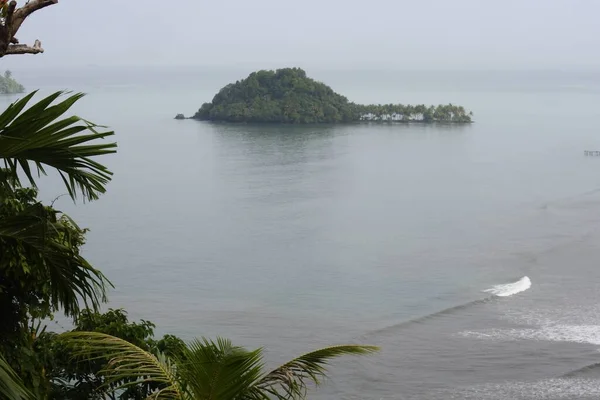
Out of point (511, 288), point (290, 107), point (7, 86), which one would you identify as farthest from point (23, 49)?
point (7, 86)

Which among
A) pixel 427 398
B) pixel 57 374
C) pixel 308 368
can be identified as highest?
pixel 308 368

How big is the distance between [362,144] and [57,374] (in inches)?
2426

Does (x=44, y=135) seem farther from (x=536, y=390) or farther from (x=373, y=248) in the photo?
(x=373, y=248)

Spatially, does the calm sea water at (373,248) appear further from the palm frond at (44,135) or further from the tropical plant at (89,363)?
the palm frond at (44,135)

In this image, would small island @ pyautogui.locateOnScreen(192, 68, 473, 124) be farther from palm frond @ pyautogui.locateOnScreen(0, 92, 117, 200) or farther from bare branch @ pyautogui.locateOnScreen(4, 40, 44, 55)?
palm frond @ pyautogui.locateOnScreen(0, 92, 117, 200)

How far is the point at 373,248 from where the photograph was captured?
39.0m

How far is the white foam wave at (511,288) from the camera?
1165 inches

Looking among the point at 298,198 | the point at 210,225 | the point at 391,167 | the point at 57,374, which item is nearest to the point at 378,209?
the point at 298,198

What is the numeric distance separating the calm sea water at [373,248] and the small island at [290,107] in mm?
2240

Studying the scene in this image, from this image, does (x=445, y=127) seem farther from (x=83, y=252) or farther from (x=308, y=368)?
(x=308, y=368)

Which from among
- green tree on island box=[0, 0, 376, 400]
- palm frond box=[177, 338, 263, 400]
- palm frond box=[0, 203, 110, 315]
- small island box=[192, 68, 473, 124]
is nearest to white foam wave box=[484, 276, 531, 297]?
green tree on island box=[0, 0, 376, 400]

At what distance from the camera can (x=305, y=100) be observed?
261 ft

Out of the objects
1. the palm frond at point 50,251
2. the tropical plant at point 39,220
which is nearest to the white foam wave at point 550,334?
the tropical plant at point 39,220

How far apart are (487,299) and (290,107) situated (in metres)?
50.7
